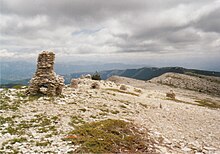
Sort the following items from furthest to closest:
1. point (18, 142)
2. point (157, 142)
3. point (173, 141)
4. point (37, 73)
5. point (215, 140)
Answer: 1. point (37, 73)
2. point (215, 140)
3. point (173, 141)
4. point (157, 142)
5. point (18, 142)

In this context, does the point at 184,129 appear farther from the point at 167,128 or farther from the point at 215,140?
the point at 215,140

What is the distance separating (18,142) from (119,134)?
767 centimetres

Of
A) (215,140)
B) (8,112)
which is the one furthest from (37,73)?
(215,140)

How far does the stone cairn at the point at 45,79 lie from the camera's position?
117 ft

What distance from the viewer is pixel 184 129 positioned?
1015 inches

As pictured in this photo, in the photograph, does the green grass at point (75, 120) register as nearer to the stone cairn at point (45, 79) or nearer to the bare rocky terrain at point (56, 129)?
the bare rocky terrain at point (56, 129)

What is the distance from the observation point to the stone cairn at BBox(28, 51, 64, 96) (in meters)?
35.8

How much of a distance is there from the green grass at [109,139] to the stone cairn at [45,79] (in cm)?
1686

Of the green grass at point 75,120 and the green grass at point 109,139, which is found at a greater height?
the green grass at point 109,139

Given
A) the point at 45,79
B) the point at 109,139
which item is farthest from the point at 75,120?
the point at 45,79

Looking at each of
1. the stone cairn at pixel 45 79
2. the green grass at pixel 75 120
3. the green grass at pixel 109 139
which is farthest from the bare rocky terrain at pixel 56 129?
the stone cairn at pixel 45 79

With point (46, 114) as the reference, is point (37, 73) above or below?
Answer: above

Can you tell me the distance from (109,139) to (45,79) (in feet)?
72.7

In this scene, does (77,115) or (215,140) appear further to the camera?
(77,115)
